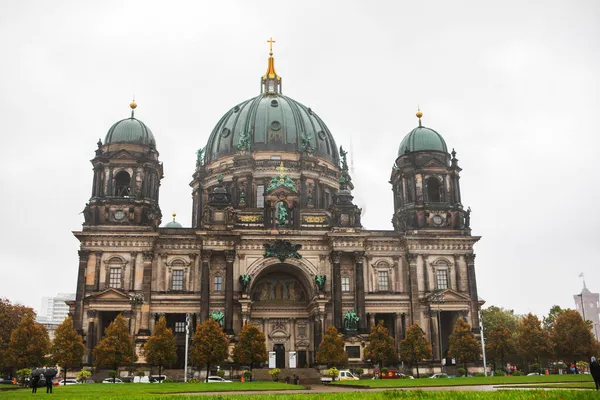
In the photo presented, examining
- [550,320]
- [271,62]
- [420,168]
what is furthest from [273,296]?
[550,320]

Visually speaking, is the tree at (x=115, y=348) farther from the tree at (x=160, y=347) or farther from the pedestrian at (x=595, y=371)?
the pedestrian at (x=595, y=371)

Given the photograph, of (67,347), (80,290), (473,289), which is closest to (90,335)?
(80,290)

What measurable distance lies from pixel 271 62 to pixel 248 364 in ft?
159

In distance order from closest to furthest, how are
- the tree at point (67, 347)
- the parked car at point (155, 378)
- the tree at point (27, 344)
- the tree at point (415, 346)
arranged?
the tree at point (67, 347) < the parked car at point (155, 378) < the tree at point (27, 344) < the tree at point (415, 346)

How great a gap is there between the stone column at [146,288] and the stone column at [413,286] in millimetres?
27151

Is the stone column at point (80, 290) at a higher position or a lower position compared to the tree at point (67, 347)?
higher

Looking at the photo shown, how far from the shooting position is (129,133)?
67812 mm

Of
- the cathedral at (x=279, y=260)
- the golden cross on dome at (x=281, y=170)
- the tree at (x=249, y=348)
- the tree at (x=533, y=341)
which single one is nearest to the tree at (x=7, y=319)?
the cathedral at (x=279, y=260)

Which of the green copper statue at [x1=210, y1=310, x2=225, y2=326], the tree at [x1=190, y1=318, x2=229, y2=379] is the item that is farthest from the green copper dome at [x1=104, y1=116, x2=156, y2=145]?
the tree at [x1=190, y1=318, x2=229, y2=379]

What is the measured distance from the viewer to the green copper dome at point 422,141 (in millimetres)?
71312

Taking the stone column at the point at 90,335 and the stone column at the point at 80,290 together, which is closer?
the stone column at the point at 90,335

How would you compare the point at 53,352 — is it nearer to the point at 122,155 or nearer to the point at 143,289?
the point at 143,289

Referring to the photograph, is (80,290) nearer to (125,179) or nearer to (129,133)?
(125,179)

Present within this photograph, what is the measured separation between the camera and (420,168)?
229 ft
